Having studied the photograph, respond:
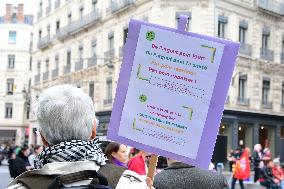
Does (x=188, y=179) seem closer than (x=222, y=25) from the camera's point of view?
Yes

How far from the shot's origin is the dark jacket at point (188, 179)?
171 inches

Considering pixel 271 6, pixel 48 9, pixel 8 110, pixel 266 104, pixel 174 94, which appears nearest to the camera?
pixel 174 94

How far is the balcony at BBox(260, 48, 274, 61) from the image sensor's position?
92.7 ft

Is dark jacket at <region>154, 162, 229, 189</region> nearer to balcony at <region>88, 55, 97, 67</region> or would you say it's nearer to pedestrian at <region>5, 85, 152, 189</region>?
pedestrian at <region>5, 85, 152, 189</region>

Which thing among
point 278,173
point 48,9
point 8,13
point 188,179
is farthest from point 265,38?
point 8,13

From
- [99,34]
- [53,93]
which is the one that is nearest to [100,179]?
[53,93]

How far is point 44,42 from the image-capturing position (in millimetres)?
39219

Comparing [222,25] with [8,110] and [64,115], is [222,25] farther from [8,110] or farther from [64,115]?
[8,110]

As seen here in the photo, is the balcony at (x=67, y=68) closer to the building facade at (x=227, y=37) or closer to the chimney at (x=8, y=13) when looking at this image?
the building facade at (x=227, y=37)

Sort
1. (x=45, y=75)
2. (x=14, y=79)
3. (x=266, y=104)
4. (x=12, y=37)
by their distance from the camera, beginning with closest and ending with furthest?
(x=266, y=104)
(x=45, y=75)
(x=14, y=79)
(x=12, y=37)

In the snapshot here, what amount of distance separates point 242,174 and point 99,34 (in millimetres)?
17824

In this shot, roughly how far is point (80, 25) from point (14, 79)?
78.2ft

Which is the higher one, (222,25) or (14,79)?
(222,25)

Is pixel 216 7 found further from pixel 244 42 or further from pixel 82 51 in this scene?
pixel 82 51
